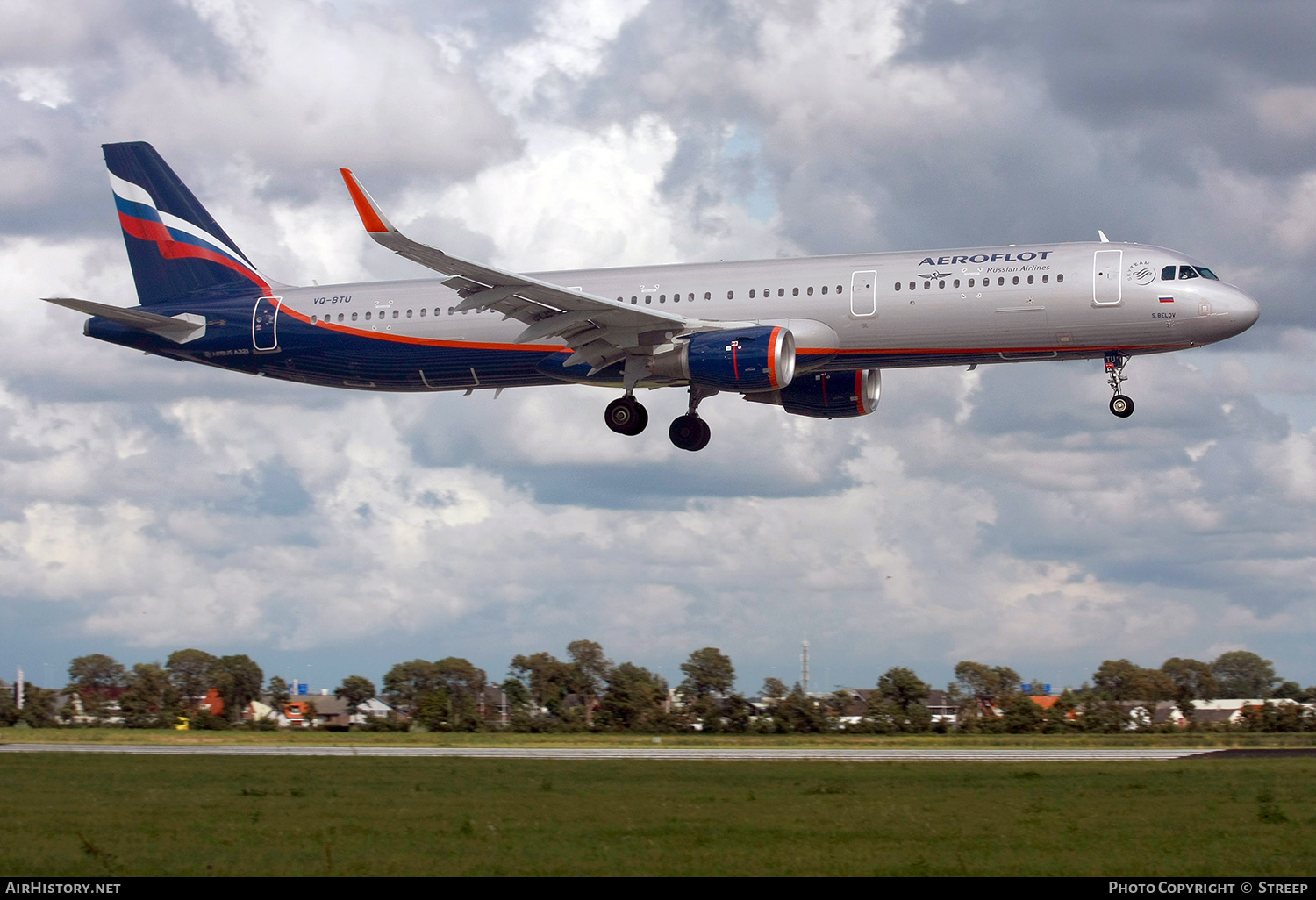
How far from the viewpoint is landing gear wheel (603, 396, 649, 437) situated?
138 ft

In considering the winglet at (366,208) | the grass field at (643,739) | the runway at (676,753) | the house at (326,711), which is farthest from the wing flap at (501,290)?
the house at (326,711)

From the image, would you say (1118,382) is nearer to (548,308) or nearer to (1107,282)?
(1107,282)

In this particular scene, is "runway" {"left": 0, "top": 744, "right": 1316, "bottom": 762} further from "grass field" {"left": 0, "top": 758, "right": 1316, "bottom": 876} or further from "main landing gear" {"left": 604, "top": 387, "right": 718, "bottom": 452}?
"main landing gear" {"left": 604, "top": 387, "right": 718, "bottom": 452}

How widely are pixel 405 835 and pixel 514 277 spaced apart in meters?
18.0

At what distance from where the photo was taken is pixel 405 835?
2028 centimetres

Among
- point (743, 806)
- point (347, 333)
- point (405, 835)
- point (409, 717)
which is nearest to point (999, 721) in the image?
point (409, 717)

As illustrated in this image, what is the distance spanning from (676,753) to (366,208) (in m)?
17.2

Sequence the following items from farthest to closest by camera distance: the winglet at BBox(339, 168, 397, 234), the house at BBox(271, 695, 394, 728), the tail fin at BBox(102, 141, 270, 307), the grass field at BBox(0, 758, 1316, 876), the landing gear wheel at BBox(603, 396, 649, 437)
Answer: the house at BBox(271, 695, 394, 728), the tail fin at BBox(102, 141, 270, 307), the landing gear wheel at BBox(603, 396, 649, 437), the winglet at BBox(339, 168, 397, 234), the grass field at BBox(0, 758, 1316, 876)

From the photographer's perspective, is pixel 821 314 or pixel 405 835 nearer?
pixel 405 835

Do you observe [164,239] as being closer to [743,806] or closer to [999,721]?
[743,806]

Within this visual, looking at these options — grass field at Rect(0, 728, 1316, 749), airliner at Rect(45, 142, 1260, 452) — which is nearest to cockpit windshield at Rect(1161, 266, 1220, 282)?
airliner at Rect(45, 142, 1260, 452)

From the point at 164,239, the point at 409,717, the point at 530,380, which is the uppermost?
the point at 164,239

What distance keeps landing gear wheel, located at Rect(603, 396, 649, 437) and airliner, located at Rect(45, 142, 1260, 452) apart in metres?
0.05

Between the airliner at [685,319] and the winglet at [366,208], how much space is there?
0.05 meters
